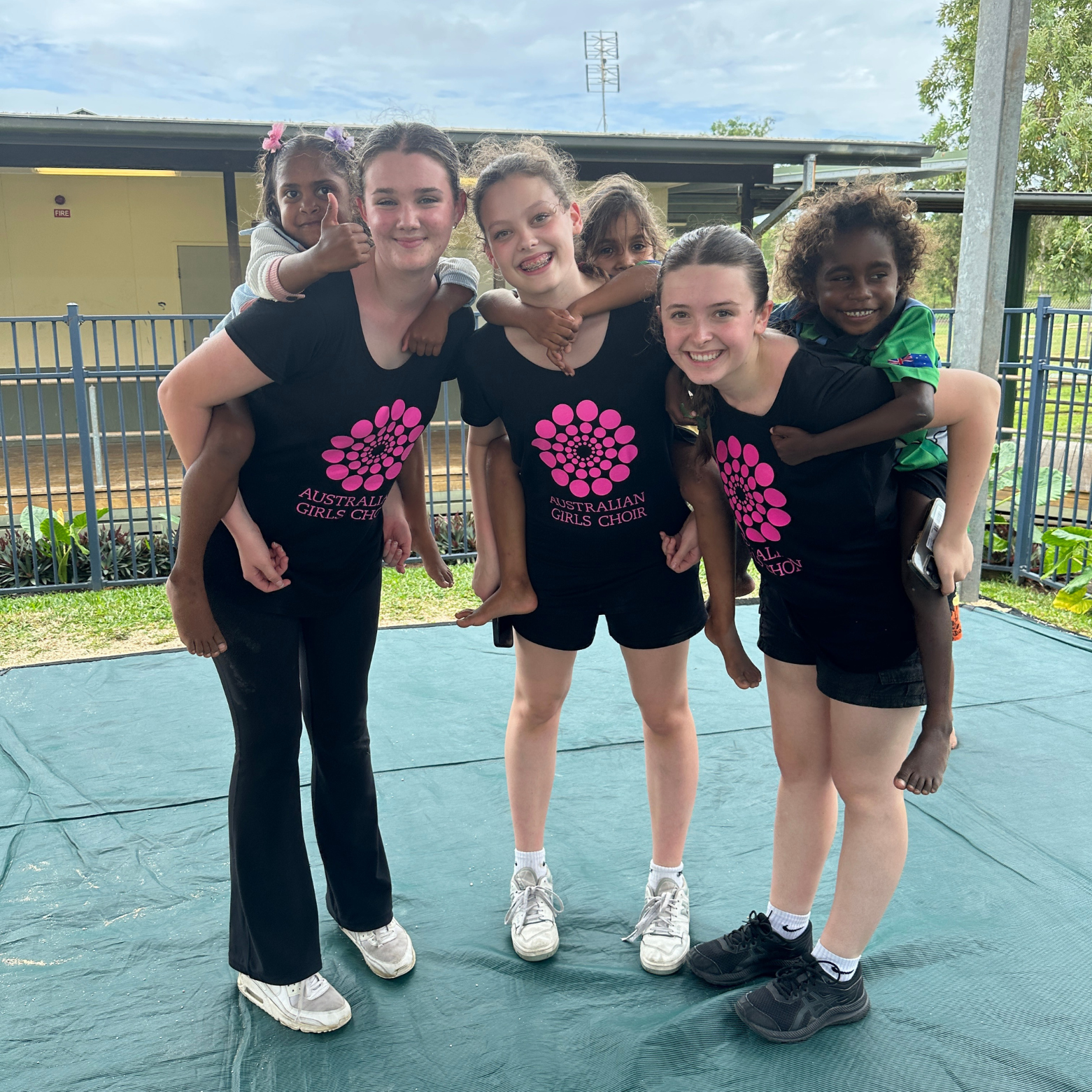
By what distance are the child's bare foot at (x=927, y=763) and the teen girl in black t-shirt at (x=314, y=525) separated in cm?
118

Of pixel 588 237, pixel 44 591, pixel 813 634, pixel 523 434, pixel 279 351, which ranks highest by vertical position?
pixel 588 237

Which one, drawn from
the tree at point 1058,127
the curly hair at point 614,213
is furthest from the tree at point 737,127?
the curly hair at point 614,213

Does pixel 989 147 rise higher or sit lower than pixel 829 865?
higher

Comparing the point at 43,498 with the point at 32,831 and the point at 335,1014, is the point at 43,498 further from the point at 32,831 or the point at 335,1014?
the point at 335,1014

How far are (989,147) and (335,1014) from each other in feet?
16.8

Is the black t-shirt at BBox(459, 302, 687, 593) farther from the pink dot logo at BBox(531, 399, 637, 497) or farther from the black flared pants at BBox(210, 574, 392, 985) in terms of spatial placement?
the black flared pants at BBox(210, 574, 392, 985)

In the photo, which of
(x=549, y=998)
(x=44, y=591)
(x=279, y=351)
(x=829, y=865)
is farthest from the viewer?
(x=44, y=591)

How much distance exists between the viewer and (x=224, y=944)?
2338mm

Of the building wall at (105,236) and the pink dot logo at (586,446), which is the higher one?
the building wall at (105,236)

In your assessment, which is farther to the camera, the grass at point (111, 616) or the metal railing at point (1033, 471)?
the metal railing at point (1033, 471)

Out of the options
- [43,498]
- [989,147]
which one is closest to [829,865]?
[989,147]

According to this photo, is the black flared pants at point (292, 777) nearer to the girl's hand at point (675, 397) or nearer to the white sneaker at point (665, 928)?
the white sneaker at point (665, 928)

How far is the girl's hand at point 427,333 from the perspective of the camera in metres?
1.87

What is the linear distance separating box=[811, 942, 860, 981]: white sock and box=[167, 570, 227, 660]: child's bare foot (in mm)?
1455
